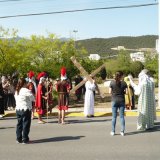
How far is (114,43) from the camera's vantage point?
13825cm

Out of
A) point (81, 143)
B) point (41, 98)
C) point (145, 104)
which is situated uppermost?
point (41, 98)

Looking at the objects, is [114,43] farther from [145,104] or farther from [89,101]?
[145,104]

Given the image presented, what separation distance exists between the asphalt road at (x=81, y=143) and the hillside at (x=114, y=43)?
116 m

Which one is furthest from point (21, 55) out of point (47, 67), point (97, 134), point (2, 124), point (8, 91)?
point (97, 134)

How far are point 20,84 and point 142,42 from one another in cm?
12589

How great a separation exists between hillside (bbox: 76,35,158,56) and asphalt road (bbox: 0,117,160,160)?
116 metres

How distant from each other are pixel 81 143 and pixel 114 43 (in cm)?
12972

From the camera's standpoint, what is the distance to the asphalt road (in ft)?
27.8

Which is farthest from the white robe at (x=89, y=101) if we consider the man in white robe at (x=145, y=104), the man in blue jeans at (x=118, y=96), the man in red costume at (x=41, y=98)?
the man in blue jeans at (x=118, y=96)

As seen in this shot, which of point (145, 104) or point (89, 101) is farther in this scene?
point (89, 101)

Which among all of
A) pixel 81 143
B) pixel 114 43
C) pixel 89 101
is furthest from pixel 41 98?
pixel 114 43

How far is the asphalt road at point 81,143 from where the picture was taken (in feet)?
27.8

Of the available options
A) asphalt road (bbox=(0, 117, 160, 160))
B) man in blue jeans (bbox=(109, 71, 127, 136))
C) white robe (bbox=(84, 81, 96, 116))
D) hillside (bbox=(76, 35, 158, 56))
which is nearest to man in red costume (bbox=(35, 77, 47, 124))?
asphalt road (bbox=(0, 117, 160, 160))

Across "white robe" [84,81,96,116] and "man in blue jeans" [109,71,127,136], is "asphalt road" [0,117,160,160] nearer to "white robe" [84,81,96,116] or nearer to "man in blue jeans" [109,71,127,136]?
"man in blue jeans" [109,71,127,136]
